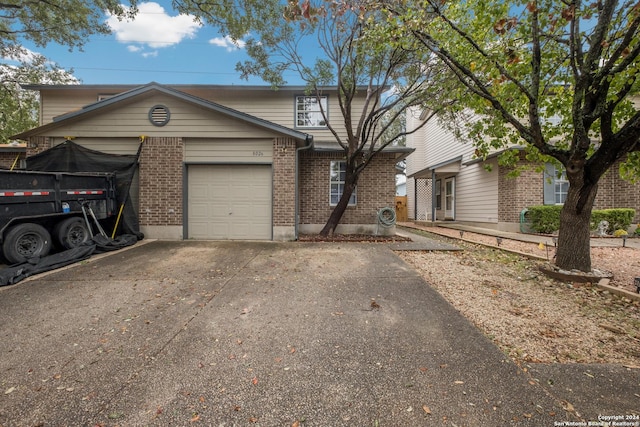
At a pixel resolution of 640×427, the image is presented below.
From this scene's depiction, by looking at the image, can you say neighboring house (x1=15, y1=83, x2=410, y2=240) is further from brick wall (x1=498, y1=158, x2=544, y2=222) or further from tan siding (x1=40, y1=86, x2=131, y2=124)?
brick wall (x1=498, y1=158, x2=544, y2=222)

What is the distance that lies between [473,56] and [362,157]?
15.7 feet

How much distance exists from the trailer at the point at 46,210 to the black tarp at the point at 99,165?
478 millimetres

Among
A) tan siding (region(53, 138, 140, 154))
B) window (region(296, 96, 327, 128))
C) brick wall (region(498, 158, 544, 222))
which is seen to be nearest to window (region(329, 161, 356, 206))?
window (region(296, 96, 327, 128))

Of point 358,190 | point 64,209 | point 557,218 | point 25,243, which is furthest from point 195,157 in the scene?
point 557,218

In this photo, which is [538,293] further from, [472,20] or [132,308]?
[132,308]

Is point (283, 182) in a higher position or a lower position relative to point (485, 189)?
lower

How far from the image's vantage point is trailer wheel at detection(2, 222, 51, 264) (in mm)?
5145

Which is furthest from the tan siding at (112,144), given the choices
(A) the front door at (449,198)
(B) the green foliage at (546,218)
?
(A) the front door at (449,198)

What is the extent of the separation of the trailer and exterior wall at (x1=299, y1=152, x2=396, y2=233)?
5.90 m

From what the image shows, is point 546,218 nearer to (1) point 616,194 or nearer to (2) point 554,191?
(2) point 554,191

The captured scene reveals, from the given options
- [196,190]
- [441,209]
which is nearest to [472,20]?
[196,190]

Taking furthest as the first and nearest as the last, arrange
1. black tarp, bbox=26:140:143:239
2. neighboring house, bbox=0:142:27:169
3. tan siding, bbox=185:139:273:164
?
neighboring house, bbox=0:142:27:169, tan siding, bbox=185:139:273:164, black tarp, bbox=26:140:143:239

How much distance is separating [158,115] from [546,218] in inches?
542

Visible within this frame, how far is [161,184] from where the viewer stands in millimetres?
8430
